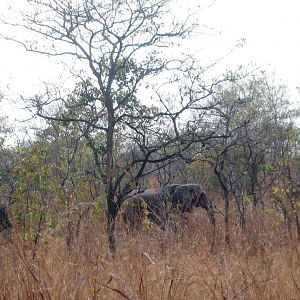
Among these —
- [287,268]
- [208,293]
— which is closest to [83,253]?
[208,293]

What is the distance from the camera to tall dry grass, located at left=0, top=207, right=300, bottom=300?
320 cm

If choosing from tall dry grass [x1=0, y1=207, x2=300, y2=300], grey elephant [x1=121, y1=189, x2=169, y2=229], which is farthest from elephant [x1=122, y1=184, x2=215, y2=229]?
tall dry grass [x1=0, y1=207, x2=300, y2=300]

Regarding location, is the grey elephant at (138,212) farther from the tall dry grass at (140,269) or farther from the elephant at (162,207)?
the tall dry grass at (140,269)

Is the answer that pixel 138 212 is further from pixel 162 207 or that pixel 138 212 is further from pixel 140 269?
pixel 140 269

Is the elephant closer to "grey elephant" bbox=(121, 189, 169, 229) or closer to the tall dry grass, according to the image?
"grey elephant" bbox=(121, 189, 169, 229)

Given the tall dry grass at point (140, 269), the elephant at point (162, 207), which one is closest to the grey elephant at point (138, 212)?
the elephant at point (162, 207)

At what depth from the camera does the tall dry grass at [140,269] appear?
3203mm

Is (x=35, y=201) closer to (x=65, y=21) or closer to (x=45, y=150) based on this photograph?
(x=45, y=150)

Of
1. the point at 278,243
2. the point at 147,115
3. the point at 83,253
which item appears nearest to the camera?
the point at 83,253

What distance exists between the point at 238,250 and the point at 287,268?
352 millimetres

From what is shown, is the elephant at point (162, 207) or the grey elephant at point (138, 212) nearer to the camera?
the grey elephant at point (138, 212)

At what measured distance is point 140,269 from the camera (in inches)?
133

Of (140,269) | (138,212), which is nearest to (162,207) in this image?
(138,212)

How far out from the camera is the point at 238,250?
3766 mm
